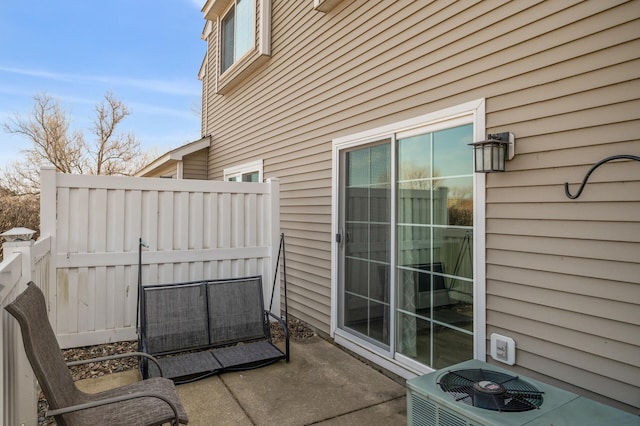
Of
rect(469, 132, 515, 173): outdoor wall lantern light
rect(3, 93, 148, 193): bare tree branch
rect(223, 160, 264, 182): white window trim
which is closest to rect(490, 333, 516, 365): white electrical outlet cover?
rect(469, 132, 515, 173): outdoor wall lantern light

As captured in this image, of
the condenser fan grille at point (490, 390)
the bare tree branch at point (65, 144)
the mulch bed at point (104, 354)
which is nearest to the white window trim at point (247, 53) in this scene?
the mulch bed at point (104, 354)

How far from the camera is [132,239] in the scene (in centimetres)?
400

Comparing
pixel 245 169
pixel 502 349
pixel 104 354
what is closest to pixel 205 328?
pixel 104 354

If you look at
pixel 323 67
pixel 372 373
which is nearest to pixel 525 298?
pixel 372 373

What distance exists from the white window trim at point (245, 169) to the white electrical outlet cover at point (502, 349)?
14.0 feet

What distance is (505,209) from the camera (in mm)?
2486

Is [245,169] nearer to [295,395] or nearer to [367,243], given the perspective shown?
[367,243]

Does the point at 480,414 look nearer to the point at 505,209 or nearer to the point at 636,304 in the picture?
the point at 636,304

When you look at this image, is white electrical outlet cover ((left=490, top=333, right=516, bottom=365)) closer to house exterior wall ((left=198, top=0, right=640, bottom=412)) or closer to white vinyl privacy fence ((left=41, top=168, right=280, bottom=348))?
house exterior wall ((left=198, top=0, right=640, bottom=412))

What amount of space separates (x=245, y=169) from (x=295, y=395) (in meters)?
4.48

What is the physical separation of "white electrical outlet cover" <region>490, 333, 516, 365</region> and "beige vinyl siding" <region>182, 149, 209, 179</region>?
7506 mm

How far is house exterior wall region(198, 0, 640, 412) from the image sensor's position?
194cm

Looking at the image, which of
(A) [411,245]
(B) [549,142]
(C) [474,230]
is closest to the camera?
(B) [549,142]

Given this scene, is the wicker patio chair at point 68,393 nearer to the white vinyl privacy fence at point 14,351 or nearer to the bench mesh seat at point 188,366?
the white vinyl privacy fence at point 14,351
